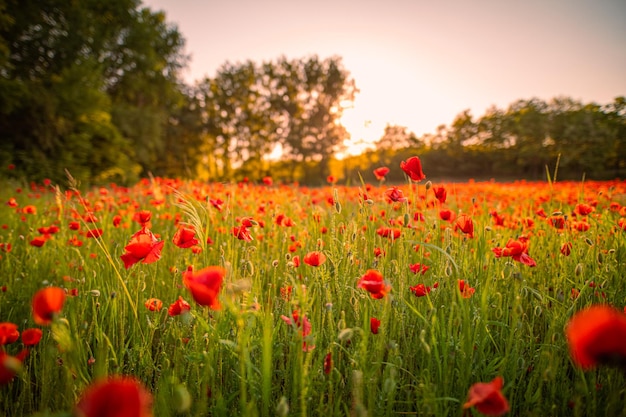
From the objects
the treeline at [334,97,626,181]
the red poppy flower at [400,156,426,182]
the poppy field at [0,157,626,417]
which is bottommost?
the poppy field at [0,157,626,417]

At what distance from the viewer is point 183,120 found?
29438mm

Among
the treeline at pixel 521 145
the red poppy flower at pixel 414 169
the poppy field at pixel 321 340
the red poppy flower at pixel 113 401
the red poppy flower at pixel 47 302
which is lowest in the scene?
the poppy field at pixel 321 340

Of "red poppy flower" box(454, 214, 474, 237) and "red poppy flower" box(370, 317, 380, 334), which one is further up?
"red poppy flower" box(454, 214, 474, 237)

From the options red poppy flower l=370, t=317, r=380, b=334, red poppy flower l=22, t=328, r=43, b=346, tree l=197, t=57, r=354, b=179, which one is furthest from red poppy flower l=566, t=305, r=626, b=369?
tree l=197, t=57, r=354, b=179

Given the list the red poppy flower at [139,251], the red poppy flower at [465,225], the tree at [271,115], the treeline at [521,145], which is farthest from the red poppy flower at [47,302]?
the tree at [271,115]

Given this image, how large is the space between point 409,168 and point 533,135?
117ft

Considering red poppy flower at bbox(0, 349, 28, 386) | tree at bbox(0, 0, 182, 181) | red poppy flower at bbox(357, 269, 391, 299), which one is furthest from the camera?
tree at bbox(0, 0, 182, 181)

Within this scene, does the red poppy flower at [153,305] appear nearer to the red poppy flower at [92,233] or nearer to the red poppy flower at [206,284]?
the red poppy flower at [92,233]

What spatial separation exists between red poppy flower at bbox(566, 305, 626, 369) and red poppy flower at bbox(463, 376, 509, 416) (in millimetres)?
227

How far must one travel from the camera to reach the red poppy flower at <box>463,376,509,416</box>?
2.47 feet

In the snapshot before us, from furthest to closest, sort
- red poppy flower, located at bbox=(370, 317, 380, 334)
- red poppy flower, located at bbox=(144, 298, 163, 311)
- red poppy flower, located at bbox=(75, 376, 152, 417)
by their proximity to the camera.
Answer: red poppy flower, located at bbox=(144, 298, 163, 311) → red poppy flower, located at bbox=(370, 317, 380, 334) → red poppy flower, located at bbox=(75, 376, 152, 417)

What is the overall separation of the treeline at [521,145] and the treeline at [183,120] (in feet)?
0.43

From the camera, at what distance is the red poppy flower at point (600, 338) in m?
0.54

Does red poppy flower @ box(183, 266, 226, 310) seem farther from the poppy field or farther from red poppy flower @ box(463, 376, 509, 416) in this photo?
red poppy flower @ box(463, 376, 509, 416)
